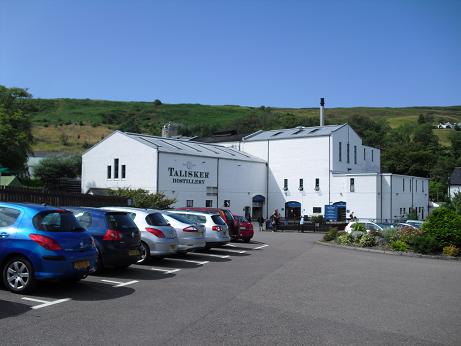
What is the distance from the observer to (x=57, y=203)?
76.3 feet

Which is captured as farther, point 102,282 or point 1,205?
point 102,282

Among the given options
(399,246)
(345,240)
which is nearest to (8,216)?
(399,246)

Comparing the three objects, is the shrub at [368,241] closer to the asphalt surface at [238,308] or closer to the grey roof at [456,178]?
the asphalt surface at [238,308]

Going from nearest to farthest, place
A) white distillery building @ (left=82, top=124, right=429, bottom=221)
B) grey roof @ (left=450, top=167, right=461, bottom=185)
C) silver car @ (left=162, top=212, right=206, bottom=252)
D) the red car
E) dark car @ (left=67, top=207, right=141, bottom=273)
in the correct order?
dark car @ (left=67, top=207, right=141, bottom=273), silver car @ (left=162, top=212, right=206, bottom=252), the red car, white distillery building @ (left=82, top=124, right=429, bottom=221), grey roof @ (left=450, top=167, right=461, bottom=185)

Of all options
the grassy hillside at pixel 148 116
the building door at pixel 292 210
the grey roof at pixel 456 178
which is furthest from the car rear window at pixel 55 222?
the grassy hillside at pixel 148 116

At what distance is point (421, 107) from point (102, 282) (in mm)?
203441

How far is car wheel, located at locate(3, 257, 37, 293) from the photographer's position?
9148 millimetres

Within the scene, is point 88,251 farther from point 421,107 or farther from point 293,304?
point 421,107

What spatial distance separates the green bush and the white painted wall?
28.0 metres

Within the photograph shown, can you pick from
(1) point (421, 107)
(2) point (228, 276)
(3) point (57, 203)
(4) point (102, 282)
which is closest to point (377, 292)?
(2) point (228, 276)

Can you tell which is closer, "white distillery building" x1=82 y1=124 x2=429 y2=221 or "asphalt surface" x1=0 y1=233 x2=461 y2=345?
"asphalt surface" x1=0 y1=233 x2=461 y2=345

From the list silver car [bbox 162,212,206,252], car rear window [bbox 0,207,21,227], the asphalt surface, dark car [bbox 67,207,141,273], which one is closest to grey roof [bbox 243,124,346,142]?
silver car [bbox 162,212,206,252]

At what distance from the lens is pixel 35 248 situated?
29.8 feet

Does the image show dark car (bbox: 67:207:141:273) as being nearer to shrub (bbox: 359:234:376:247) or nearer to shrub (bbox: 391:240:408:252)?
shrub (bbox: 391:240:408:252)
